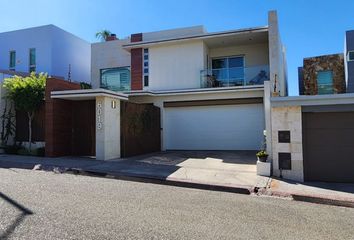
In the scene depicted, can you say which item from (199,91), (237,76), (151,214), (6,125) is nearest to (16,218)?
(151,214)

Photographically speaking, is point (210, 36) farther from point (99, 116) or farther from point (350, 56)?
point (350, 56)

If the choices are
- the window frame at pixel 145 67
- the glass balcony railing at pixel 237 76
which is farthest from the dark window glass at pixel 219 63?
the window frame at pixel 145 67

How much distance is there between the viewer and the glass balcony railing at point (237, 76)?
1717 cm

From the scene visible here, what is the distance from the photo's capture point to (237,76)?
1755 centimetres

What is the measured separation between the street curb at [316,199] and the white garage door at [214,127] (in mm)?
9348

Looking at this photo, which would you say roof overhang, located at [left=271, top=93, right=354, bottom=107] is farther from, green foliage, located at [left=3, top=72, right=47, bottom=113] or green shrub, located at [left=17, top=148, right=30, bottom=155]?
green shrub, located at [left=17, top=148, right=30, bottom=155]

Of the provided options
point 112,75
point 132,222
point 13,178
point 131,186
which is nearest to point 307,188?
point 131,186

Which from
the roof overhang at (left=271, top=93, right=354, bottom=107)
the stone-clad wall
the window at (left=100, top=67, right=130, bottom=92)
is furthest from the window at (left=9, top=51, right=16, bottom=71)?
the roof overhang at (left=271, top=93, right=354, bottom=107)

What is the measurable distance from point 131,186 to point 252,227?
4.02 meters

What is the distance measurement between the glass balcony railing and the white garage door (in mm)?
1295

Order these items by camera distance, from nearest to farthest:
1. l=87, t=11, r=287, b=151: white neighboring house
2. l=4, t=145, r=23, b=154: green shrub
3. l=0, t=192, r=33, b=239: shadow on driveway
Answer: l=0, t=192, r=33, b=239: shadow on driveway → l=4, t=145, r=23, b=154: green shrub → l=87, t=11, r=287, b=151: white neighboring house

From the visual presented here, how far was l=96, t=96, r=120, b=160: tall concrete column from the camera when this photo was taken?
13.0 m

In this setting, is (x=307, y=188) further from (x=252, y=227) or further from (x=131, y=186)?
(x=131, y=186)

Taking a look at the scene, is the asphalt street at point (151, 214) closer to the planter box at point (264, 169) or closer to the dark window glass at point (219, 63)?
the planter box at point (264, 169)
